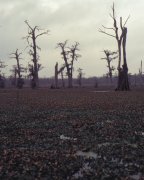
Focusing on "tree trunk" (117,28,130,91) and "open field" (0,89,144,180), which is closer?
"open field" (0,89,144,180)

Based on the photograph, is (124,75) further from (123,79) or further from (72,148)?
(72,148)

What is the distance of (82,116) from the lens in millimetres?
19984

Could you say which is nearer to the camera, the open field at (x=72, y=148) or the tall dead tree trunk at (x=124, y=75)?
the open field at (x=72, y=148)

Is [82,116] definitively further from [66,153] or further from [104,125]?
Result: [66,153]

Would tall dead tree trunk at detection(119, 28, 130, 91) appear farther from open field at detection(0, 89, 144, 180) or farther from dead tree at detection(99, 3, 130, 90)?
open field at detection(0, 89, 144, 180)

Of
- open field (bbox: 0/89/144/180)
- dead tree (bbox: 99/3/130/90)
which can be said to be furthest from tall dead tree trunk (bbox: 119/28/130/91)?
open field (bbox: 0/89/144/180)

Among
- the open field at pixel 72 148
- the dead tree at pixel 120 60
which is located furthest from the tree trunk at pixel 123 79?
the open field at pixel 72 148

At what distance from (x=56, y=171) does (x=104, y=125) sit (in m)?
7.61

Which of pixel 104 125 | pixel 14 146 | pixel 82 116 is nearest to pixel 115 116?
pixel 82 116

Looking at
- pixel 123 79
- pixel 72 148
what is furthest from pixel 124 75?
pixel 72 148

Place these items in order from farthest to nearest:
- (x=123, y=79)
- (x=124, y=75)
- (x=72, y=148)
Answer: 1. (x=123, y=79)
2. (x=124, y=75)
3. (x=72, y=148)

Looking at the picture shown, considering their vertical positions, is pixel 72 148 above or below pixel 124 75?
below

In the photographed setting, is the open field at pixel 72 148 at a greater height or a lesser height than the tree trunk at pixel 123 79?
lesser

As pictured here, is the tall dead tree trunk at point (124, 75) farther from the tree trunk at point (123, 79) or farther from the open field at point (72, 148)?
the open field at point (72, 148)
